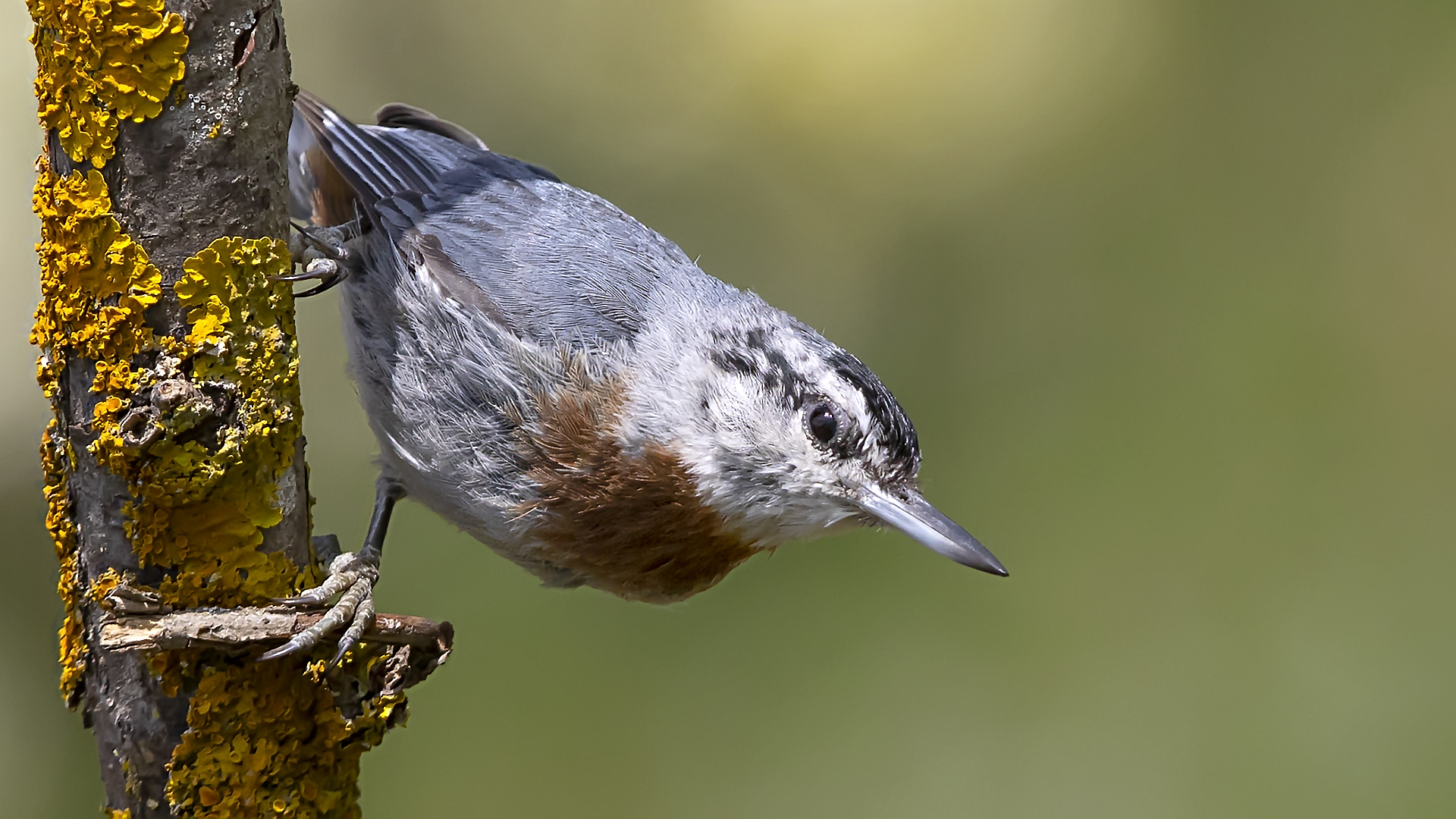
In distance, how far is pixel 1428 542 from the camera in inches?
194

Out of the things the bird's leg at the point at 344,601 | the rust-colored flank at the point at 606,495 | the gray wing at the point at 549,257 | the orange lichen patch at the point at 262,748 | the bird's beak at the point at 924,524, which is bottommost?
the orange lichen patch at the point at 262,748

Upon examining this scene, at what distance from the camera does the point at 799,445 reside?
2287 mm

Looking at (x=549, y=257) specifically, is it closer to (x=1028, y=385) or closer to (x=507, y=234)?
(x=507, y=234)

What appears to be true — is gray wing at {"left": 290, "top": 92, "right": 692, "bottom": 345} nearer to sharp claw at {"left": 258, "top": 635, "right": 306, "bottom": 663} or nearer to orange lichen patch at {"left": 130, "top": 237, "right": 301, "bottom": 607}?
orange lichen patch at {"left": 130, "top": 237, "right": 301, "bottom": 607}

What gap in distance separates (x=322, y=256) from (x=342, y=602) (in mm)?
843

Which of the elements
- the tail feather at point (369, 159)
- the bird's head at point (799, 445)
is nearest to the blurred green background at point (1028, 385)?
the tail feather at point (369, 159)

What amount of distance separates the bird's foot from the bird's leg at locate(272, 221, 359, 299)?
1.86 ft

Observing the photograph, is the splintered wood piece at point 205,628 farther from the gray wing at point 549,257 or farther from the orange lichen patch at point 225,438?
the gray wing at point 549,257

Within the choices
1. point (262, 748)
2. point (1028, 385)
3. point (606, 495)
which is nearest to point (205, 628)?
point (262, 748)

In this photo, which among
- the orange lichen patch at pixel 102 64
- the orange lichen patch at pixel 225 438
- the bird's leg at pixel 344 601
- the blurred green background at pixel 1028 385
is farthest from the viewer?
the blurred green background at pixel 1028 385

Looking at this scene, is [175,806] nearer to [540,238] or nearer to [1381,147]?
[540,238]

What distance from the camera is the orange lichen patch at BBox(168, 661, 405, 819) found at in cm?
192

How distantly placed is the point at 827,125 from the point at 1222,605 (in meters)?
2.74

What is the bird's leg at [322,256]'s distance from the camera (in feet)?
7.93
